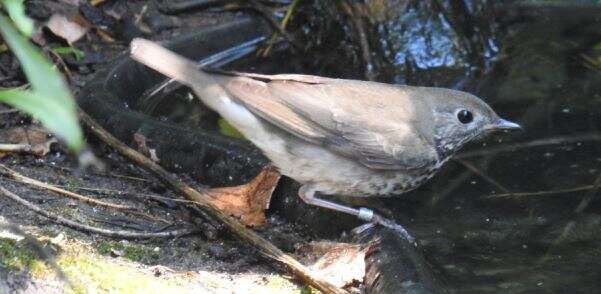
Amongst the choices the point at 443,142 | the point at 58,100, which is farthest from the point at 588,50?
the point at 58,100

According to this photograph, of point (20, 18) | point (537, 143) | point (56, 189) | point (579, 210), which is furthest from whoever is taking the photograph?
point (537, 143)

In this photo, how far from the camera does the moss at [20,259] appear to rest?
3873 millimetres

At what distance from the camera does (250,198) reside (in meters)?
5.34

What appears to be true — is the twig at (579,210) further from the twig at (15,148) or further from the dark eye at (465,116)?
the twig at (15,148)

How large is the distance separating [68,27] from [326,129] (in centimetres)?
323

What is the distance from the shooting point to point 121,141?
5.91m

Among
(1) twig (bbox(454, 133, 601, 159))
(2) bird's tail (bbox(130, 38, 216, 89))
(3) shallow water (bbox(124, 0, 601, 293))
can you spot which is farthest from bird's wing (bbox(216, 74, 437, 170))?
(1) twig (bbox(454, 133, 601, 159))

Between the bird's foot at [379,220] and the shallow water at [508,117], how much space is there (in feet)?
0.67

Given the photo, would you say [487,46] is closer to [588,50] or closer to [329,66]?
[588,50]

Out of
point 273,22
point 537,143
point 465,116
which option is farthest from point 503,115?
point 273,22

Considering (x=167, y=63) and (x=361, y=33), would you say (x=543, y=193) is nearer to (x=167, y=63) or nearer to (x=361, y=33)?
(x=167, y=63)

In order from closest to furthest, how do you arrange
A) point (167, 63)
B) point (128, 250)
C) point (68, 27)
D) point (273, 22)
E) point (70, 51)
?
point (128, 250)
point (167, 63)
point (70, 51)
point (68, 27)
point (273, 22)

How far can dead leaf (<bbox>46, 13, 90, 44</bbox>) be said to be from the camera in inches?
301

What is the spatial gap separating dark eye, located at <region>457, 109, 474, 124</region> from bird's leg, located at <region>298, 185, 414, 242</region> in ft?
2.90
